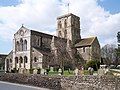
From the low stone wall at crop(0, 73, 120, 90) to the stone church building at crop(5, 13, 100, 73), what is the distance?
3164cm

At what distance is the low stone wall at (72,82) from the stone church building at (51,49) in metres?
31.6

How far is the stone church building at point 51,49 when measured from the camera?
79.7 meters

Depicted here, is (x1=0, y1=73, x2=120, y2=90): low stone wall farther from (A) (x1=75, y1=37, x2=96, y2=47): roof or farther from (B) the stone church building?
(A) (x1=75, y1=37, x2=96, y2=47): roof

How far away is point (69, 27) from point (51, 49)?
14234mm

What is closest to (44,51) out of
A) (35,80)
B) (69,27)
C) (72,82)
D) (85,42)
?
(85,42)

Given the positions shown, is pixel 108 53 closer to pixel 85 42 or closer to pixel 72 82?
pixel 85 42

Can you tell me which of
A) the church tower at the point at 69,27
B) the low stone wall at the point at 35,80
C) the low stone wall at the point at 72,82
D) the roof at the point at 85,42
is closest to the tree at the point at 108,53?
the roof at the point at 85,42

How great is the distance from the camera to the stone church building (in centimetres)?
7969

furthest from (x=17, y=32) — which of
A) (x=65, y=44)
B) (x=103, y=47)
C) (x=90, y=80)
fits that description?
(x=90, y=80)

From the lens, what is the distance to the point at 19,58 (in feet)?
277

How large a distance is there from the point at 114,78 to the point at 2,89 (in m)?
14.0

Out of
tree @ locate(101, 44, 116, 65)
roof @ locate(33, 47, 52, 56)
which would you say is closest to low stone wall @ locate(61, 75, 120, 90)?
roof @ locate(33, 47, 52, 56)

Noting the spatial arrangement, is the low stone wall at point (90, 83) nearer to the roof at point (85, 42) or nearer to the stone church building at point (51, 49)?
the stone church building at point (51, 49)

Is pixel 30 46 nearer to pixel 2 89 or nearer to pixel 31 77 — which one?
pixel 31 77
